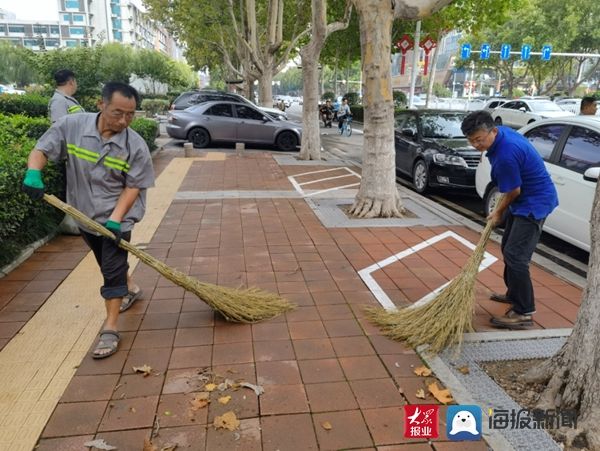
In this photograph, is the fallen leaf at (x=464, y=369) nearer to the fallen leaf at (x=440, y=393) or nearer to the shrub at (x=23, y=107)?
the fallen leaf at (x=440, y=393)

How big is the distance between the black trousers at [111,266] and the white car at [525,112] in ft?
65.6

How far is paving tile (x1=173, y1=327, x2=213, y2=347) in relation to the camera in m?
3.38

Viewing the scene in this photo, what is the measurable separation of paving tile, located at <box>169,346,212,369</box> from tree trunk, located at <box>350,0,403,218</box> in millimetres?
3947

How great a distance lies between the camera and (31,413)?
2.63m

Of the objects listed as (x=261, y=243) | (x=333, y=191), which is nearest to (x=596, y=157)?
(x=261, y=243)

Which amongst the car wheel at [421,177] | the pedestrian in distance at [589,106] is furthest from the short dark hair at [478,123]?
the pedestrian in distance at [589,106]

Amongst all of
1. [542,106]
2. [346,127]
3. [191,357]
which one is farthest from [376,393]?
[542,106]

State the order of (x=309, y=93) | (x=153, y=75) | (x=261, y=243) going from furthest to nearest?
(x=153, y=75) → (x=309, y=93) → (x=261, y=243)

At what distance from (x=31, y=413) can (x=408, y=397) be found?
2.09 meters

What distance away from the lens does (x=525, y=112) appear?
831 inches

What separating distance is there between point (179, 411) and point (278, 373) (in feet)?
2.12

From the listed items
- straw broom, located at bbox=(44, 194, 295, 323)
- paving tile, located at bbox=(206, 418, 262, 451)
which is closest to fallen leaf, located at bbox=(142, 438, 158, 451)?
paving tile, located at bbox=(206, 418, 262, 451)

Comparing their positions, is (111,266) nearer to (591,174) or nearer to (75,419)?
(75,419)

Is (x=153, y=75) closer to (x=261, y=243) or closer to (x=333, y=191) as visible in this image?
(x=333, y=191)
